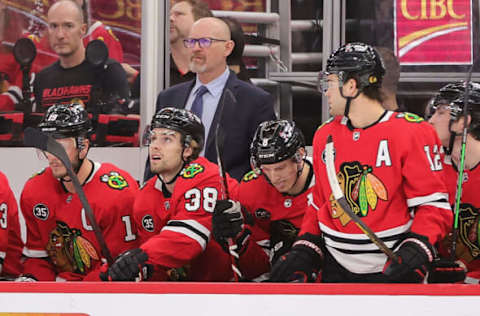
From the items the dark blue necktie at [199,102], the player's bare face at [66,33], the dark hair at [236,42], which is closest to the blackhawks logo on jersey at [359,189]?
the dark blue necktie at [199,102]

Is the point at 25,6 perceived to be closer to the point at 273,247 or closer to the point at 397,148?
the point at 273,247

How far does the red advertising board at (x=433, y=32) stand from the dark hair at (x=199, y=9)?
95 centimetres

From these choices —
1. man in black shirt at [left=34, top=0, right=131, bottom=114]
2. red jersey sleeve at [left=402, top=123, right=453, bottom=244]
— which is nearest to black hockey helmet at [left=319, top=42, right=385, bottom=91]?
red jersey sleeve at [left=402, top=123, right=453, bottom=244]

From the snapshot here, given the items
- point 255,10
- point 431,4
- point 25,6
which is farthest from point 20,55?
point 431,4

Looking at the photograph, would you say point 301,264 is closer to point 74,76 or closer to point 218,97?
point 218,97

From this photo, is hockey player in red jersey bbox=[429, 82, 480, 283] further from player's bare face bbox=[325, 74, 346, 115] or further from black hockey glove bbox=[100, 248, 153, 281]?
black hockey glove bbox=[100, 248, 153, 281]

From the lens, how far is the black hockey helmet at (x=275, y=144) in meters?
2.84

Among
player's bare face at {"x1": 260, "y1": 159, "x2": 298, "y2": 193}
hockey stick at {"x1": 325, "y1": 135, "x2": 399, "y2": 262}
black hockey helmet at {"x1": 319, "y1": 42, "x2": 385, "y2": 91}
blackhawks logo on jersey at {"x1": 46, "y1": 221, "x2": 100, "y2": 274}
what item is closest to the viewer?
hockey stick at {"x1": 325, "y1": 135, "x2": 399, "y2": 262}

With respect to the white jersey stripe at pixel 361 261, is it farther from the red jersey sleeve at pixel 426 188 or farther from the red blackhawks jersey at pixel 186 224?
the red blackhawks jersey at pixel 186 224

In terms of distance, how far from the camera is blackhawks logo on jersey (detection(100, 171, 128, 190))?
3.17 m

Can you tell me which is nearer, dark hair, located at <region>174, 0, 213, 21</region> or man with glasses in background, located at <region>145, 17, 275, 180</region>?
man with glasses in background, located at <region>145, 17, 275, 180</region>

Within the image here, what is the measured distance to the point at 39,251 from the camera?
3.18 metres

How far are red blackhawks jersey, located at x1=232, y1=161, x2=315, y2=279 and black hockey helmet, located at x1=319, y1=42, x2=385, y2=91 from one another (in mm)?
592

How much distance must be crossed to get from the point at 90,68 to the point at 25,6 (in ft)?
1.47
